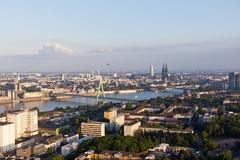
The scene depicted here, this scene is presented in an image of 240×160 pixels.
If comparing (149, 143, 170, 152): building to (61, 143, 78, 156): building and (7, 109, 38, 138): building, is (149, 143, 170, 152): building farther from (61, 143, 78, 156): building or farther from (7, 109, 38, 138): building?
(7, 109, 38, 138): building

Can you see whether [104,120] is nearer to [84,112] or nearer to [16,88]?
[84,112]

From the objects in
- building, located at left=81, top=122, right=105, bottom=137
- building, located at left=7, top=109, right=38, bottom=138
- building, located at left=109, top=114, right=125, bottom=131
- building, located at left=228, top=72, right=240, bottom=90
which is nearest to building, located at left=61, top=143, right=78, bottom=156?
building, located at left=81, top=122, right=105, bottom=137

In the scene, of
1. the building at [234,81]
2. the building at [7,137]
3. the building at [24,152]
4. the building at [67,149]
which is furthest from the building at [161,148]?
the building at [234,81]

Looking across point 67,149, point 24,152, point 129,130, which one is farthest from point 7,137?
point 129,130

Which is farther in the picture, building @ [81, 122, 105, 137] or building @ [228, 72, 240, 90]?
building @ [228, 72, 240, 90]

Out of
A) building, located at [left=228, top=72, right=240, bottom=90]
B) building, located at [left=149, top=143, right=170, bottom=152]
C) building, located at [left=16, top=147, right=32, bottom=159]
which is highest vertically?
building, located at [left=228, top=72, right=240, bottom=90]

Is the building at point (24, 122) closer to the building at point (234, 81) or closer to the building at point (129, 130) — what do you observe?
the building at point (129, 130)
